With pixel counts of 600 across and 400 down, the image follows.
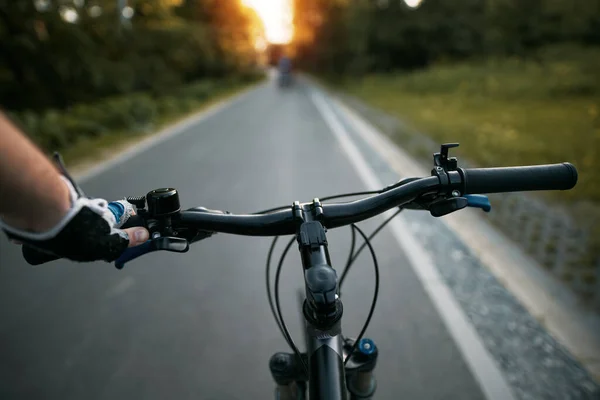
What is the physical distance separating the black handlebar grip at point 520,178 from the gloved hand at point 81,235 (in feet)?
3.15

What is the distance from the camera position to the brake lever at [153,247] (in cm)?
107

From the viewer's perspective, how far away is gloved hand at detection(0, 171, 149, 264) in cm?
81

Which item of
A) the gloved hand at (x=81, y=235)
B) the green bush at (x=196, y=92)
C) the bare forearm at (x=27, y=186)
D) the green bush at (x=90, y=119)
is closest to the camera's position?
the bare forearm at (x=27, y=186)

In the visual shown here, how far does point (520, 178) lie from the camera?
48.3 inches

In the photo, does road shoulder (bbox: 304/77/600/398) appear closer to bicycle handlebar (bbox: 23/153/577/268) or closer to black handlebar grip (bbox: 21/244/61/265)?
bicycle handlebar (bbox: 23/153/577/268)

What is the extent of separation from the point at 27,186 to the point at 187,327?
2831 millimetres

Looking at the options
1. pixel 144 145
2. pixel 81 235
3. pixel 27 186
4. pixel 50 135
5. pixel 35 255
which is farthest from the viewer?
pixel 144 145

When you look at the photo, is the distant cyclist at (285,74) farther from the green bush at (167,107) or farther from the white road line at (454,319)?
the white road line at (454,319)

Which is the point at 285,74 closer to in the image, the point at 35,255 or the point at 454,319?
the point at 454,319

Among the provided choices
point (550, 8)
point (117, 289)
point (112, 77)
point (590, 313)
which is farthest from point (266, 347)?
point (550, 8)

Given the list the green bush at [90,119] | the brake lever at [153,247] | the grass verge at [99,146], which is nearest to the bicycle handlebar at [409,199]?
the brake lever at [153,247]

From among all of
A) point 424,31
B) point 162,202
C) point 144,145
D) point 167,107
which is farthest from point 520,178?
point 424,31

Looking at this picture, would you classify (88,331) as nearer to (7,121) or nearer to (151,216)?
(151,216)

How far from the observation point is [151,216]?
113cm
